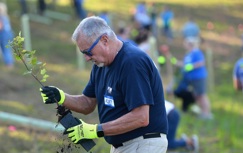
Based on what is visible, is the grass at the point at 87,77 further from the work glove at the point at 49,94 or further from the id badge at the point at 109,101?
the id badge at the point at 109,101

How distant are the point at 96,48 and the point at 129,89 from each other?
386 millimetres

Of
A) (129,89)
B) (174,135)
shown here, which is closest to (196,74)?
(174,135)

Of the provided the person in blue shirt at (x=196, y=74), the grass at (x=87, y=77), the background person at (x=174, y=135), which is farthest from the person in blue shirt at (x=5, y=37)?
the background person at (x=174, y=135)

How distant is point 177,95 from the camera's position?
11.3 metres

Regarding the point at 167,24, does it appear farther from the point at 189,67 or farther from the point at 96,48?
the point at 96,48

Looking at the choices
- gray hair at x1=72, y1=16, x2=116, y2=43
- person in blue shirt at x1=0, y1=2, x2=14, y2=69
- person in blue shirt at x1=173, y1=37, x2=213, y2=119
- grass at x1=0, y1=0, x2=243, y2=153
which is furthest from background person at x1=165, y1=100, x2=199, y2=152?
person in blue shirt at x1=0, y1=2, x2=14, y2=69

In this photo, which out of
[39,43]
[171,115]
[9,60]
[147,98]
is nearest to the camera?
[147,98]

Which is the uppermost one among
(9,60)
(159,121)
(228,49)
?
(159,121)

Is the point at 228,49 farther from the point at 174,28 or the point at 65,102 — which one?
Result: the point at 65,102

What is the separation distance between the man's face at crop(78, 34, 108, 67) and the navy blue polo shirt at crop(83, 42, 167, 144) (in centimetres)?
11

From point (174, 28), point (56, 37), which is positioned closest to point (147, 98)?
point (56, 37)

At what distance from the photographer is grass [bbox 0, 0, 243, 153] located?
26.3ft

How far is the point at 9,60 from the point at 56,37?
4.89 metres

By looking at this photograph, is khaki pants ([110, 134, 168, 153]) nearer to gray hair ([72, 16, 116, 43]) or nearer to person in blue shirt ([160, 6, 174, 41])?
gray hair ([72, 16, 116, 43])
